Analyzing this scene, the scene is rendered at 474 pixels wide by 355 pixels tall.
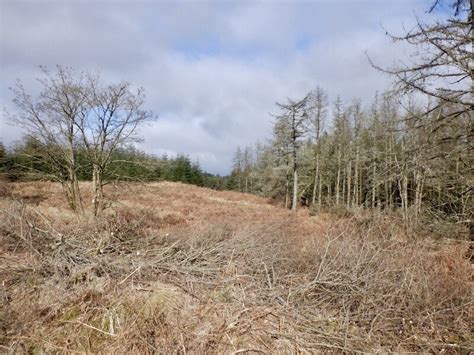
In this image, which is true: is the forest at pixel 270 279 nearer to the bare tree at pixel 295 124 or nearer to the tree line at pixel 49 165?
the tree line at pixel 49 165

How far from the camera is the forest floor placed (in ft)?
13.1

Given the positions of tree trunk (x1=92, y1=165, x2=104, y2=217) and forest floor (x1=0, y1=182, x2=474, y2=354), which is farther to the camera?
tree trunk (x1=92, y1=165, x2=104, y2=217)

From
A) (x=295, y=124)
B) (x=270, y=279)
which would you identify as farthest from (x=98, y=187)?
(x=295, y=124)

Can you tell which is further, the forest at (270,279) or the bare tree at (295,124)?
the bare tree at (295,124)

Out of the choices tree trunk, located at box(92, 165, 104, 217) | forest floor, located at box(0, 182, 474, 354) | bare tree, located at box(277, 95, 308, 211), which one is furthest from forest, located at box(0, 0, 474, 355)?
bare tree, located at box(277, 95, 308, 211)

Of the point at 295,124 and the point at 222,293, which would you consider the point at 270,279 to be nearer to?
the point at 222,293

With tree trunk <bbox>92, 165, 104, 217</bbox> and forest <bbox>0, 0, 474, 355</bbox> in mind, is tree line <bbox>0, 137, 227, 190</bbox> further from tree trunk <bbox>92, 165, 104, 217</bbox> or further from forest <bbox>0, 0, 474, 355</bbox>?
forest <bbox>0, 0, 474, 355</bbox>

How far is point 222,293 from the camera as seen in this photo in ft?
15.5

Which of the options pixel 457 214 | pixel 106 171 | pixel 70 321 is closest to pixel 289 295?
pixel 70 321

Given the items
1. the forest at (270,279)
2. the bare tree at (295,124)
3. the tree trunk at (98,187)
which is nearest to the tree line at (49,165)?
the tree trunk at (98,187)

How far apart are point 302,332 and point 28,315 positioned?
3.53 m

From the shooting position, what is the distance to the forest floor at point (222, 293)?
400 centimetres

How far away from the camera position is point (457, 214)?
7.32m

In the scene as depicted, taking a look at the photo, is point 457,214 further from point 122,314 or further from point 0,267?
point 0,267
